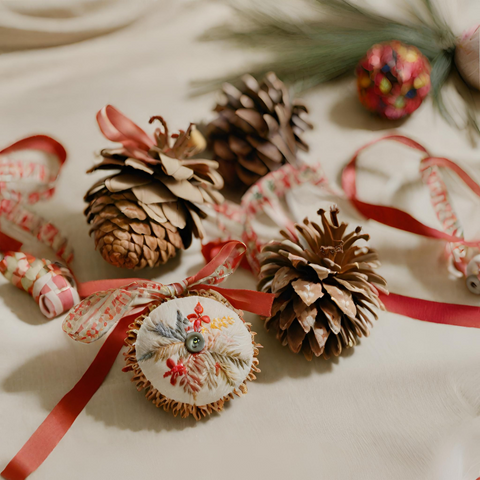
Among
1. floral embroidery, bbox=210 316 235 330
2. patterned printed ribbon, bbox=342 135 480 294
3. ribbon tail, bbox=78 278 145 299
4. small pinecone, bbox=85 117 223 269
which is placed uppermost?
small pinecone, bbox=85 117 223 269

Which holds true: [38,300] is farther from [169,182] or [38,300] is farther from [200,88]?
[200,88]

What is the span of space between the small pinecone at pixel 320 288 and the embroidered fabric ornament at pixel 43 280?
0.80 ft

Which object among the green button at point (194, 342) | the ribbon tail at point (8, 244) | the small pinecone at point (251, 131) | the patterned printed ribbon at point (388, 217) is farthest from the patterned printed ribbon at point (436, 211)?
the ribbon tail at point (8, 244)

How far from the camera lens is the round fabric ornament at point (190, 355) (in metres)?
0.54

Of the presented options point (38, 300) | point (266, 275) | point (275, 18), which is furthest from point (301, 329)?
point (275, 18)

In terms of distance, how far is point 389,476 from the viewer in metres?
0.53

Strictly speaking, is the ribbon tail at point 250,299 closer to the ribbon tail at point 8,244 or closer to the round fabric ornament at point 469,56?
the ribbon tail at point 8,244

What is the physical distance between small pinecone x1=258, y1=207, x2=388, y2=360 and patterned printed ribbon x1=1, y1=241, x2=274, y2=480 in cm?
3

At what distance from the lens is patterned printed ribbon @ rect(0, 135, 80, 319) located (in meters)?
0.63

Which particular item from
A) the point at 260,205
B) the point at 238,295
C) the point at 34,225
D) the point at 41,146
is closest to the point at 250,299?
the point at 238,295

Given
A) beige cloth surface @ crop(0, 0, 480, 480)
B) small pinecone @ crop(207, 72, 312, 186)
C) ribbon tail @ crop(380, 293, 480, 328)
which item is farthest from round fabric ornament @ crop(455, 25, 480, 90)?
ribbon tail @ crop(380, 293, 480, 328)

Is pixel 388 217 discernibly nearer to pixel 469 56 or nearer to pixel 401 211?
pixel 401 211

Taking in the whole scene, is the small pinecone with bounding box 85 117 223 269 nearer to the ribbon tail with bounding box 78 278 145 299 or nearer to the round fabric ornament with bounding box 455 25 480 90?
the ribbon tail with bounding box 78 278 145 299

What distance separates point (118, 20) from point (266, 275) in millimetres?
609
